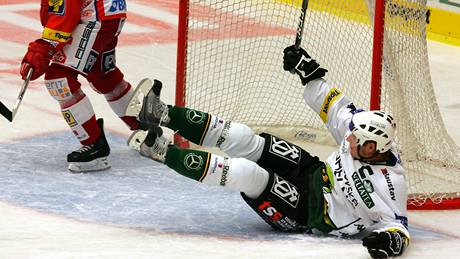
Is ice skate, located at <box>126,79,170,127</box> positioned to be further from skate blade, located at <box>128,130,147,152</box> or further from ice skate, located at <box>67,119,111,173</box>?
ice skate, located at <box>67,119,111,173</box>

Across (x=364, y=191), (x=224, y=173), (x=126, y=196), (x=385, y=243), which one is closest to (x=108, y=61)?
(x=126, y=196)

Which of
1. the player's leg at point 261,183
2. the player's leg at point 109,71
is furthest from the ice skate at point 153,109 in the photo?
the player's leg at point 109,71

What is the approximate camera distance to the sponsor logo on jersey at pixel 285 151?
507cm

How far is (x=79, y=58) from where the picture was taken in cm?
554

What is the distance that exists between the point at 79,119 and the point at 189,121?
0.76 m

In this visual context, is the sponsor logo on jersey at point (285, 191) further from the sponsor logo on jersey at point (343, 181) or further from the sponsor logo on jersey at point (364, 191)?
the sponsor logo on jersey at point (364, 191)

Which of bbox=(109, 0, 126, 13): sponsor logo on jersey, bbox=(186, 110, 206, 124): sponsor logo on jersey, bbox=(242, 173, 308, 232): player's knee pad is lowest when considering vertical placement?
bbox=(242, 173, 308, 232): player's knee pad

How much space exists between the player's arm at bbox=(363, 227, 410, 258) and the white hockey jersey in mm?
37

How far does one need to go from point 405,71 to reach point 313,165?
0.76 m

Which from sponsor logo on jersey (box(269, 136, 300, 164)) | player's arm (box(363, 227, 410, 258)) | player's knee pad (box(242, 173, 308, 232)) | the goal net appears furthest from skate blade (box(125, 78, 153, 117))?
player's arm (box(363, 227, 410, 258))

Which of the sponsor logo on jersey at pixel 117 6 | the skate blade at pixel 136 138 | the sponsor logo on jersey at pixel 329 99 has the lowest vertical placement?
the skate blade at pixel 136 138

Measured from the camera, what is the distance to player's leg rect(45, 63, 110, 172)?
5543 millimetres

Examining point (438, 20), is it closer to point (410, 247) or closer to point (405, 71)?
point (405, 71)

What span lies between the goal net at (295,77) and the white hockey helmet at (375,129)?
798 mm
